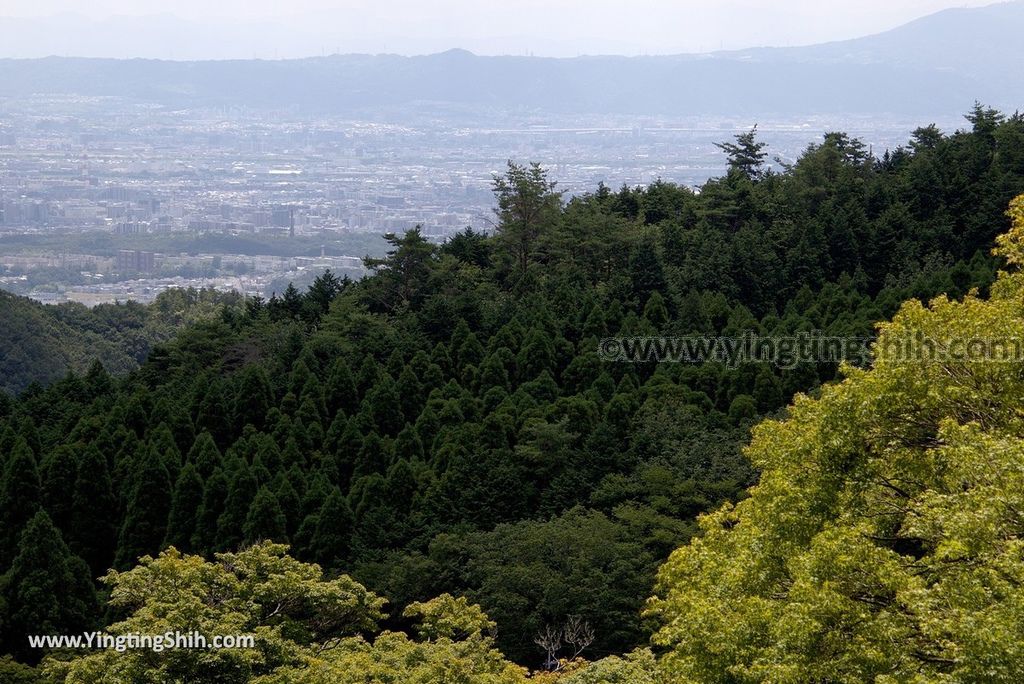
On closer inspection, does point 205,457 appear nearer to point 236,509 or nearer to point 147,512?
point 147,512

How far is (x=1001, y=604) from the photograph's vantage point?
9641 millimetres

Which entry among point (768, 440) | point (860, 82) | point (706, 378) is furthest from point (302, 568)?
point (860, 82)

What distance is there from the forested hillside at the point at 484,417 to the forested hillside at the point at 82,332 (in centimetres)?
2091

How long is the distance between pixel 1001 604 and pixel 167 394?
29.4 metres

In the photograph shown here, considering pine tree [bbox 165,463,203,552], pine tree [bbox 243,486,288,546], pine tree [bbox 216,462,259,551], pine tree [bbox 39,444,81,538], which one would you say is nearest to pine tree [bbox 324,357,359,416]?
pine tree [bbox 165,463,203,552]

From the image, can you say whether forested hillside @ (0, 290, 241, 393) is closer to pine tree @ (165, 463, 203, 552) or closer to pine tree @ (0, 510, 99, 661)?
pine tree @ (165, 463, 203, 552)

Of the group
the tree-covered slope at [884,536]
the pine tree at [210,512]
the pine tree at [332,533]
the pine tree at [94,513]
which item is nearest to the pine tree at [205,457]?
the pine tree at [210,512]

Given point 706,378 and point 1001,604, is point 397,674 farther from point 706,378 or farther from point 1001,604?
point 706,378

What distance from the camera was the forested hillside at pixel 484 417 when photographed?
73.7ft

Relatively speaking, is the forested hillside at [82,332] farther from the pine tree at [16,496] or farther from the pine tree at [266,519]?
the pine tree at [266,519]

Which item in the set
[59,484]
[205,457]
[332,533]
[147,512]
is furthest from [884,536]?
[59,484]
